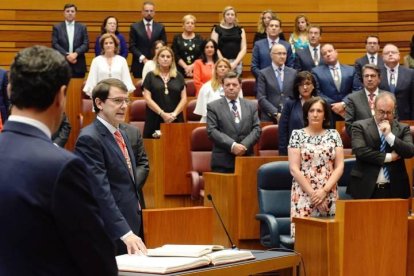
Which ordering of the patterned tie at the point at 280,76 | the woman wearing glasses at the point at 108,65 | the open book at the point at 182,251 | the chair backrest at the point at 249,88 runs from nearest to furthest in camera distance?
the open book at the point at 182,251, the patterned tie at the point at 280,76, the woman wearing glasses at the point at 108,65, the chair backrest at the point at 249,88

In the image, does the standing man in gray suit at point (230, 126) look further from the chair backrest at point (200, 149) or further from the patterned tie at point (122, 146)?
the patterned tie at point (122, 146)

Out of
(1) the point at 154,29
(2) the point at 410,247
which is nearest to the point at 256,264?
(2) the point at 410,247

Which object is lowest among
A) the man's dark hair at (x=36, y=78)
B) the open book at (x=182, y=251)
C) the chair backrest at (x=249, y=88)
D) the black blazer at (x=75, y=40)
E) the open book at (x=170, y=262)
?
the open book at (x=170, y=262)

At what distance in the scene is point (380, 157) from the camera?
14.4ft

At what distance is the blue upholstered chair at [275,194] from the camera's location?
4.47 metres

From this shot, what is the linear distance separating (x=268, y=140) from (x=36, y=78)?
4.24 meters

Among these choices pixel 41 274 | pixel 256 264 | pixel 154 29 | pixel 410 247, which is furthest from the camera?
pixel 154 29

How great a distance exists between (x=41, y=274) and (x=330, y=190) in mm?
2918

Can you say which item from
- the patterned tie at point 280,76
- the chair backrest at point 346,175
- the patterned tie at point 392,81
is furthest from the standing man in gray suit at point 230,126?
the patterned tie at point 392,81

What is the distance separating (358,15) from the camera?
9.61m

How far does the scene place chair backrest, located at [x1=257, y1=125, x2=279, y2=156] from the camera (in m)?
5.67

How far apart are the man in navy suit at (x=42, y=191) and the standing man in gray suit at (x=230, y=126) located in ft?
11.5

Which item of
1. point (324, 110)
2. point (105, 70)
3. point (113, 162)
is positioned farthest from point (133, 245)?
point (105, 70)

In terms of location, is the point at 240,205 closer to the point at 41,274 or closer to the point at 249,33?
the point at 41,274
